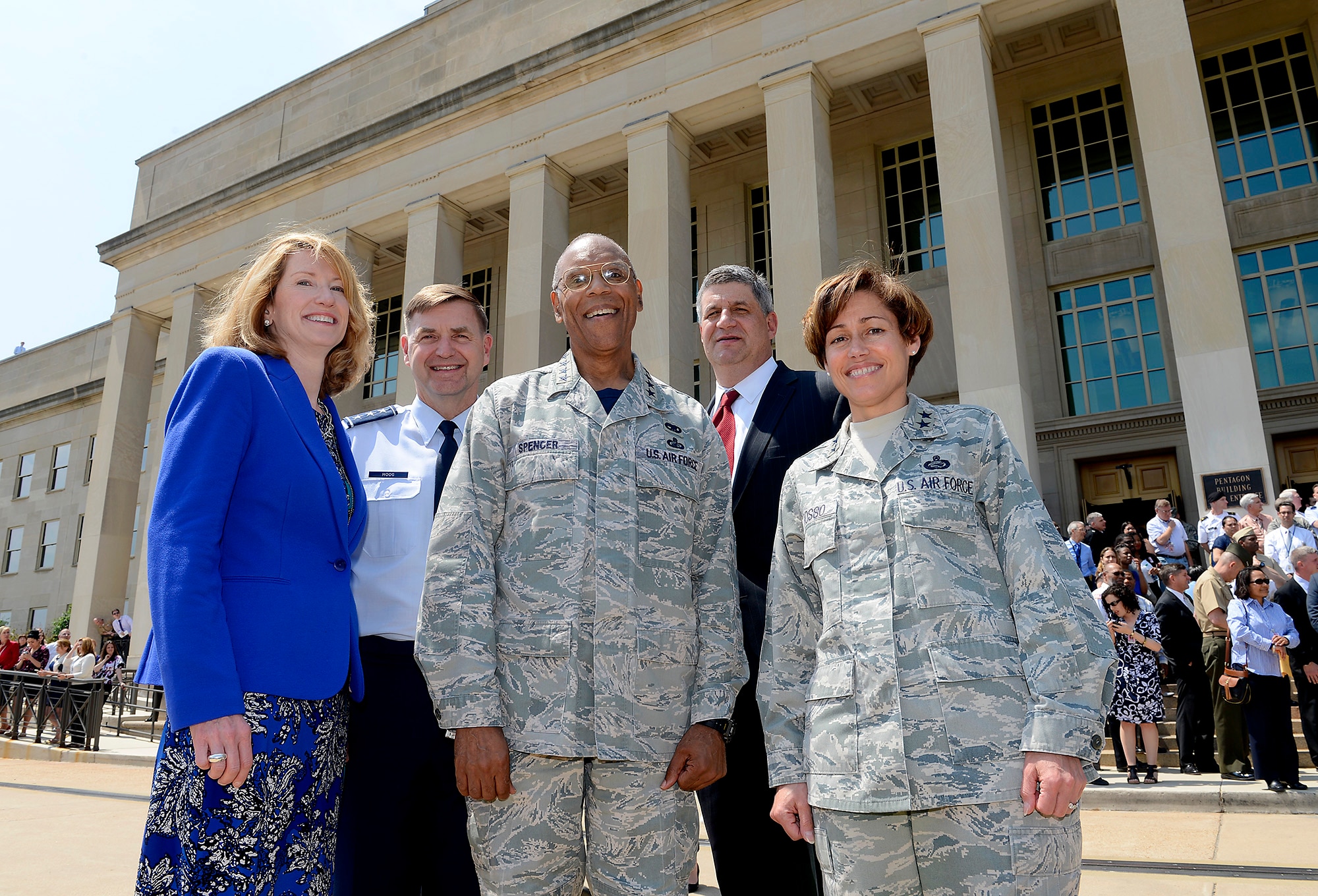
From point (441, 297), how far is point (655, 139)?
53.2ft

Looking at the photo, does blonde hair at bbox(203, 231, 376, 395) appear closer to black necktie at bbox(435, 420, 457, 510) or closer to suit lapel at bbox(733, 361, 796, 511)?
black necktie at bbox(435, 420, 457, 510)

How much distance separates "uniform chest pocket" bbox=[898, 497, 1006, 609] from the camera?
2275 mm

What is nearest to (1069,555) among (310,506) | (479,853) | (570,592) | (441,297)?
(570,592)

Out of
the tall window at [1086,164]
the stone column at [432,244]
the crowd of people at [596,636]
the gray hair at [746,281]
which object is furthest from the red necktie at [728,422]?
the stone column at [432,244]

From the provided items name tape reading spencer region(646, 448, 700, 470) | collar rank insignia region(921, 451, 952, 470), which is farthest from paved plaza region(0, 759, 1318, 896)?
collar rank insignia region(921, 451, 952, 470)

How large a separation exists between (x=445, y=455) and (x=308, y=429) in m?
0.85

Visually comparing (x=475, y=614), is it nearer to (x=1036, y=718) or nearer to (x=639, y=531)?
(x=639, y=531)

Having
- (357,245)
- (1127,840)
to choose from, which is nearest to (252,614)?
(1127,840)

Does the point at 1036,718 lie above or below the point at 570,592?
below

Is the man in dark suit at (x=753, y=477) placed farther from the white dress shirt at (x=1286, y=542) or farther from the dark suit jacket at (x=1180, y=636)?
the white dress shirt at (x=1286, y=542)

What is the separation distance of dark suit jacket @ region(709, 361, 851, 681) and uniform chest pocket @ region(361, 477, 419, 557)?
122 cm

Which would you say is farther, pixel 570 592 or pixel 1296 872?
pixel 1296 872

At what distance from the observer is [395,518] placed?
308 cm

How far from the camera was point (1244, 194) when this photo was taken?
1692cm
